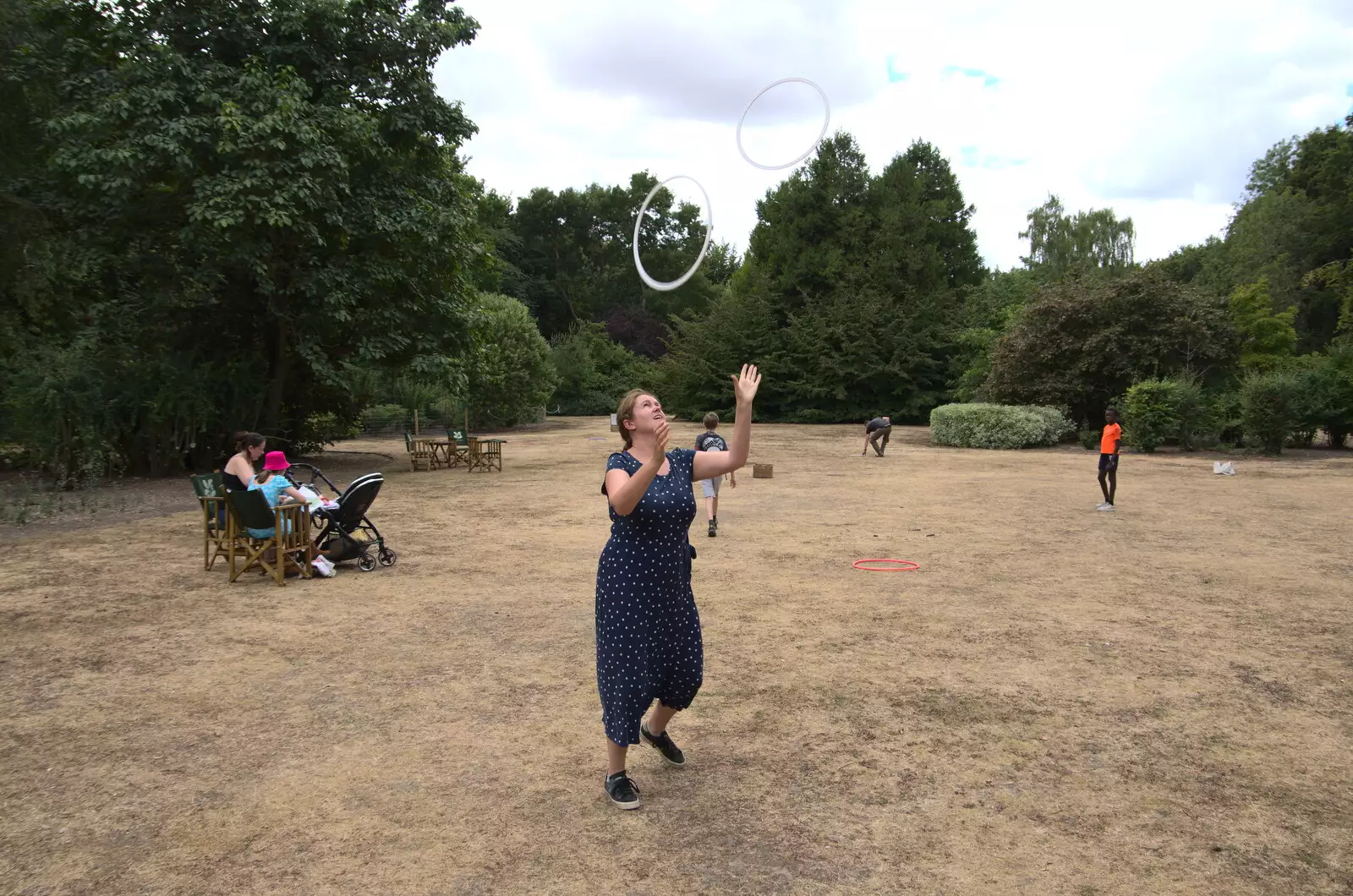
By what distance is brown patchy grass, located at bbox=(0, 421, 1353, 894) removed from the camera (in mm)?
3502

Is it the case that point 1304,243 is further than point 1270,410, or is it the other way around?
point 1304,243

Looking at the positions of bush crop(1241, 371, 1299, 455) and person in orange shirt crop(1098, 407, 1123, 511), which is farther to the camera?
bush crop(1241, 371, 1299, 455)

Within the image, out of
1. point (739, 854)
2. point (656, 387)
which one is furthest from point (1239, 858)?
point (656, 387)

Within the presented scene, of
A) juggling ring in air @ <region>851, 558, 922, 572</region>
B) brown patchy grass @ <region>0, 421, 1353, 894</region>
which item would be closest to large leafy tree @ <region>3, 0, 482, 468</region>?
brown patchy grass @ <region>0, 421, 1353, 894</region>

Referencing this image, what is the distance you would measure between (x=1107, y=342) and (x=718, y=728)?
2480 cm

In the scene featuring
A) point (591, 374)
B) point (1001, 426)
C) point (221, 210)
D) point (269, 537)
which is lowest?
point (269, 537)

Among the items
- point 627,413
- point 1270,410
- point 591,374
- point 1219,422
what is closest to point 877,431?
point 1219,422

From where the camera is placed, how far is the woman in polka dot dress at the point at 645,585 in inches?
150

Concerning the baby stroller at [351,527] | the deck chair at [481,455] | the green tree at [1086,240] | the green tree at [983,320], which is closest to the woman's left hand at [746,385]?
the baby stroller at [351,527]

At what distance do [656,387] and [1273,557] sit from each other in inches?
1398

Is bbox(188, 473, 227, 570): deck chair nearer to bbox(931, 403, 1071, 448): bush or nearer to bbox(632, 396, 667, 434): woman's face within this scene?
bbox(632, 396, 667, 434): woman's face

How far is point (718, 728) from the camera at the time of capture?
15.9ft

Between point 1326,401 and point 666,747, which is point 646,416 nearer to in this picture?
point 666,747

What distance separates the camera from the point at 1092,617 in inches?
279
